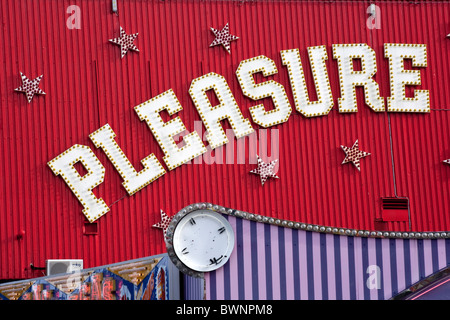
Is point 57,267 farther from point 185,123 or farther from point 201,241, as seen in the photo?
point 201,241

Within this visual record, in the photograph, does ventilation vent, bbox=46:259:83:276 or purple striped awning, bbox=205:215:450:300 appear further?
ventilation vent, bbox=46:259:83:276

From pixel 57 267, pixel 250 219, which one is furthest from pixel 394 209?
pixel 57 267

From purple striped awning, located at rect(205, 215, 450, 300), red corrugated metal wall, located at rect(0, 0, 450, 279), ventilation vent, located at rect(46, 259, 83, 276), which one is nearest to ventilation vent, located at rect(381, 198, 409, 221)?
red corrugated metal wall, located at rect(0, 0, 450, 279)

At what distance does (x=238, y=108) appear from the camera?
19.3m

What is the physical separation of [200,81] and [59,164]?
123 inches

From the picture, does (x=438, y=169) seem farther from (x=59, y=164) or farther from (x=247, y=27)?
(x=59, y=164)

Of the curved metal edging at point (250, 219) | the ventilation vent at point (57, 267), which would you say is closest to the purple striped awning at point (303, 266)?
the curved metal edging at point (250, 219)

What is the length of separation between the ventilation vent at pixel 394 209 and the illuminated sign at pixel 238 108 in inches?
70.6

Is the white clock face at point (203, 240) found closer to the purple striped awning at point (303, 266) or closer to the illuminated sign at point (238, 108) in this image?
the purple striped awning at point (303, 266)

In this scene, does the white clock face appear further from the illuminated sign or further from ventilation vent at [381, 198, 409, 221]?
ventilation vent at [381, 198, 409, 221]

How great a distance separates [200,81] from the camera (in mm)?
19281

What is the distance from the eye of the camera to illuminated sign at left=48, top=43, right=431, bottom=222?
735 inches

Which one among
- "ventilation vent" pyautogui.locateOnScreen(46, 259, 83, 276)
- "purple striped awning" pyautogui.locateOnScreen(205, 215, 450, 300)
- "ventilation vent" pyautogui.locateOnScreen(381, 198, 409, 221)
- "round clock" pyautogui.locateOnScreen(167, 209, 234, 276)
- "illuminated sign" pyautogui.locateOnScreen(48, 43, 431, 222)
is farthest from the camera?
"ventilation vent" pyautogui.locateOnScreen(381, 198, 409, 221)

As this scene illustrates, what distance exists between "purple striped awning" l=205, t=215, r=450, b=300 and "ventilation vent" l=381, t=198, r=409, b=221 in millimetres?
3679
